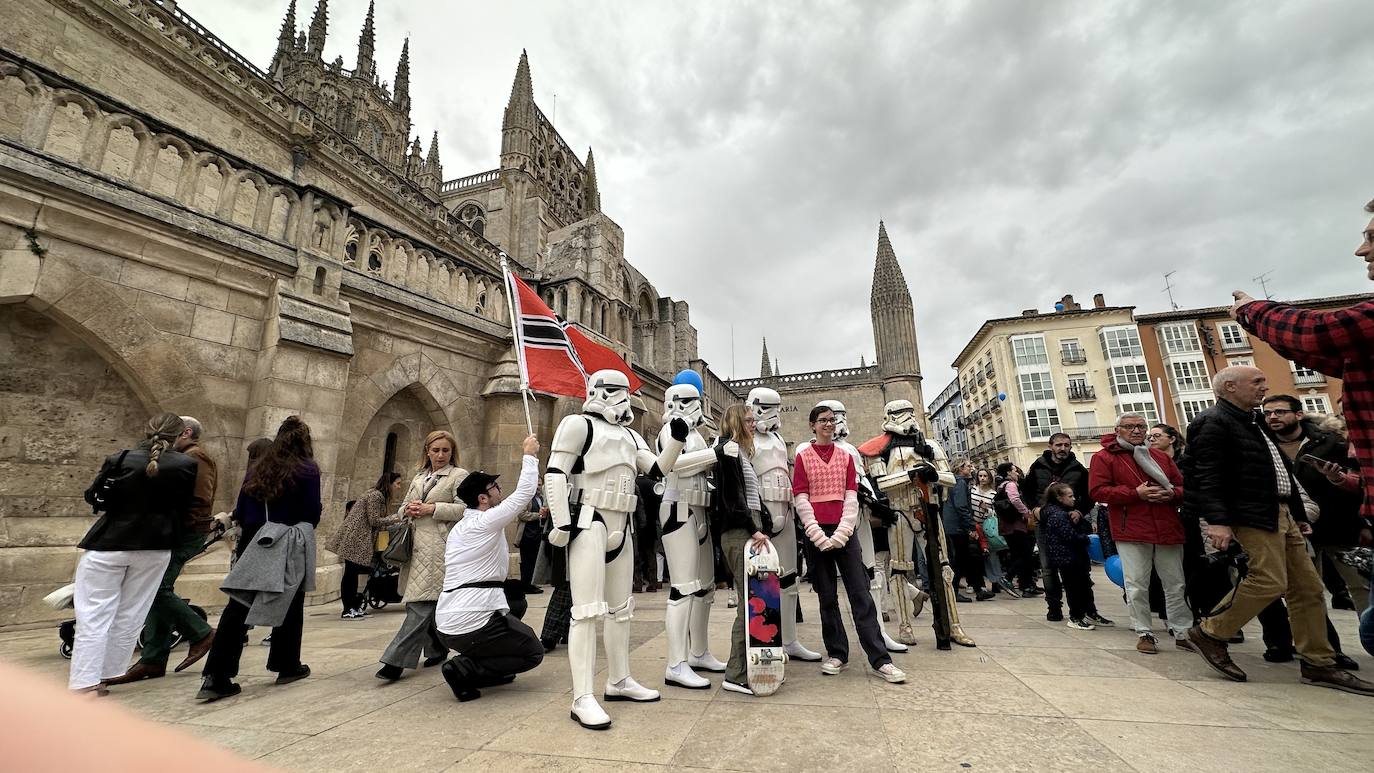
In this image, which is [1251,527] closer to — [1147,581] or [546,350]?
[1147,581]

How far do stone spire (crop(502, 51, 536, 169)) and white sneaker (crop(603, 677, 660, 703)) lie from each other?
30908 millimetres

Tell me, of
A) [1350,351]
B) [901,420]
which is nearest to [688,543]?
[901,420]

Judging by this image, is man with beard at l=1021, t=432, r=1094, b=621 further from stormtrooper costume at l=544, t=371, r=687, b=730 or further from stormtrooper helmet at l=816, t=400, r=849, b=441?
stormtrooper costume at l=544, t=371, r=687, b=730

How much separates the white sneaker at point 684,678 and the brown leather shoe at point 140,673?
12.8 ft

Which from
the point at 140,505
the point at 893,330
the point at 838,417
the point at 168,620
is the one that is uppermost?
the point at 893,330

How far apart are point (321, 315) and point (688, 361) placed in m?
11.7

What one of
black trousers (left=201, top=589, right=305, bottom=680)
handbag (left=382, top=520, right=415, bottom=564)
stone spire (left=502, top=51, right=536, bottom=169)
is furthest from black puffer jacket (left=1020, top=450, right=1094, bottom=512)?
stone spire (left=502, top=51, right=536, bottom=169)

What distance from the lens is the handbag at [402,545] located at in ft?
14.7

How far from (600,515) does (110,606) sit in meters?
3.47

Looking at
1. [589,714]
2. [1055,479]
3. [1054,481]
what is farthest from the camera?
[1055,479]

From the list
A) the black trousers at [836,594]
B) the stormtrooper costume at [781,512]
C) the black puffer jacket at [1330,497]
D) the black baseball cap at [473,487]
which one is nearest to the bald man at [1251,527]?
the black puffer jacket at [1330,497]

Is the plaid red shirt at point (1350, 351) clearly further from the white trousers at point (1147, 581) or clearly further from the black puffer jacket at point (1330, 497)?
the black puffer jacket at point (1330, 497)

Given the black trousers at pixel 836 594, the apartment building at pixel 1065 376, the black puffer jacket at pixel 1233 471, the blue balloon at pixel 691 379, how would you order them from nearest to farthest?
the black puffer jacket at pixel 1233 471, the black trousers at pixel 836 594, the blue balloon at pixel 691 379, the apartment building at pixel 1065 376

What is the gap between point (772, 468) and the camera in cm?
441
